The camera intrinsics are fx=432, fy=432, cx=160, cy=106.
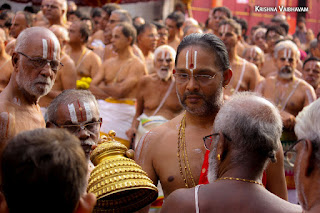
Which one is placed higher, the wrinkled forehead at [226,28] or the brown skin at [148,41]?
the wrinkled forehead at [226,28]

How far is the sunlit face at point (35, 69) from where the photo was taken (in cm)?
299

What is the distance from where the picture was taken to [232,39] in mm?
7047

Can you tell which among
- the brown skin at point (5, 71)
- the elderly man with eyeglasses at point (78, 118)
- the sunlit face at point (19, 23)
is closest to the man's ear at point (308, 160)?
the elderly man with eyeglasses at point (78, 118)

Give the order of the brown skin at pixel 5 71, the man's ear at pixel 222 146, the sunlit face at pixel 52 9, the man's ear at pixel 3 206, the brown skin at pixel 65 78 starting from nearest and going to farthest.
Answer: the man's ear at pixel 3 206
the man's ear at pixel 222 146
the brown skin at pixel 5 71
the brown skin at pixel 65 78
the sunlit face at pixel 52 9

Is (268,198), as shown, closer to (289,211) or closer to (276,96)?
(289,211)

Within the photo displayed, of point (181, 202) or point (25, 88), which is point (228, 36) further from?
point (181, 202)

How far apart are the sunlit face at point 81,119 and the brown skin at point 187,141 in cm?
36

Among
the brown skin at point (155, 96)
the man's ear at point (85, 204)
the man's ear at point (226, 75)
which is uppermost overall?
the man's ear at point (226, 75)

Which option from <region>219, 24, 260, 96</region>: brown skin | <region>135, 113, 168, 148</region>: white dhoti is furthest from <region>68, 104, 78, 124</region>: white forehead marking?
<region>219, 24, 260, 96</region>: brown skin

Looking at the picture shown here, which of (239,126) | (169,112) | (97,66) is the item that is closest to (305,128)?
(239,126)

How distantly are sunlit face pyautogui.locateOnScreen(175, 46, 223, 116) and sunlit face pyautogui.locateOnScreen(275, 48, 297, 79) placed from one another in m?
3.96

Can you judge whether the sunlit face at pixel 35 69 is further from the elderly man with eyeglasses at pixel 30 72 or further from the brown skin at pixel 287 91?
the brown skin at pixel 287 91

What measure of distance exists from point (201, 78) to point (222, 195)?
99 cm

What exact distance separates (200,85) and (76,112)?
0.80 meters
